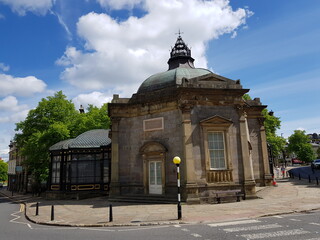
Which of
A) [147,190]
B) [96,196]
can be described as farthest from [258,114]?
[96,196]

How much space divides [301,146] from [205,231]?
76731 mm

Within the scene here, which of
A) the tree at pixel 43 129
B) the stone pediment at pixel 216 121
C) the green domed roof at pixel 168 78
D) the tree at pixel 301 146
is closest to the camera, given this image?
the stone pediment at pixel 216 121

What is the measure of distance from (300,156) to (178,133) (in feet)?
231

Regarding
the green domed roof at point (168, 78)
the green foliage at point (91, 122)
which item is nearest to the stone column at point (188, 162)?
the green domed roof at point (168, 78)

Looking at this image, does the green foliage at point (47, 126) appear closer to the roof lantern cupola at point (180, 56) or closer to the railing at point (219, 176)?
the roof lantern cupola at point (180, 56)

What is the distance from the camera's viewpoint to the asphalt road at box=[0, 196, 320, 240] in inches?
315

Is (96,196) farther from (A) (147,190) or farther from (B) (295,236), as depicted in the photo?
(B) (295,236)

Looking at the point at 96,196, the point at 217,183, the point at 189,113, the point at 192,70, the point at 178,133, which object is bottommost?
the point at 96,196

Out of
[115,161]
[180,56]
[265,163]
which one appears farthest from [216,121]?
[180,56]

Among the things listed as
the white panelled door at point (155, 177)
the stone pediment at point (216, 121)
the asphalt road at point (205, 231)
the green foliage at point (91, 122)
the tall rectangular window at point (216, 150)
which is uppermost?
the green foliage at point (91, 122)

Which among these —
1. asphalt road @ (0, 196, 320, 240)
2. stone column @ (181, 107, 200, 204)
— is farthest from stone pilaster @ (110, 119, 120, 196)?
asphalt road @ (0, 196, 320, 240)

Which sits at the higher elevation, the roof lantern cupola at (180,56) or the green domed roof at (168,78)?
the roof lantern cupola at (180,56)

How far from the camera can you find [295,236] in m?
7.60

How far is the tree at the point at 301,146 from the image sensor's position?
7260 centimetres
